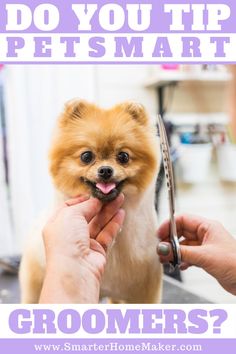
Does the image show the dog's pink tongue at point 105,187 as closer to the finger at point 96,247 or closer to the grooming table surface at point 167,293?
the finger at point 96,247

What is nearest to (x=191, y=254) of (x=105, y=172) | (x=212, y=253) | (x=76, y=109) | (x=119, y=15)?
(x=212, y=253)

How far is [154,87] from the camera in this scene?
1374 mm

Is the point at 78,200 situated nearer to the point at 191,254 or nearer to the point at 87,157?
the point at 87,157

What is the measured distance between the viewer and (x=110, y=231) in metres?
0.86

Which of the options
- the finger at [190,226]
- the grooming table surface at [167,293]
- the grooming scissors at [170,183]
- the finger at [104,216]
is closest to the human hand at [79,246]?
the finger at [104,216]

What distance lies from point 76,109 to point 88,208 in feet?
0.69

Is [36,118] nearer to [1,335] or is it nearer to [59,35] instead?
[59,35]

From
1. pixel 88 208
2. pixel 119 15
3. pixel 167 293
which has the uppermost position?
pixel 119 15

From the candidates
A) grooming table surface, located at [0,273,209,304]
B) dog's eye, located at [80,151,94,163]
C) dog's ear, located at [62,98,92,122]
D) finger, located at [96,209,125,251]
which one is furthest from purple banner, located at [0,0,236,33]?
grooming table surface, located at [0,273,209,304]

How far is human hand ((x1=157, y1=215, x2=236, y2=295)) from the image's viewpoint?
0.86 metres

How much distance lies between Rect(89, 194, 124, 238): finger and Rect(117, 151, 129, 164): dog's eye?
2.9 inches

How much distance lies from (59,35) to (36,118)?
448 millimetres

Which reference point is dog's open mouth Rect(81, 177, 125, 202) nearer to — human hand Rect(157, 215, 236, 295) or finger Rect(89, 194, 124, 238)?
finger Rect(89, 194, 124, 238)
